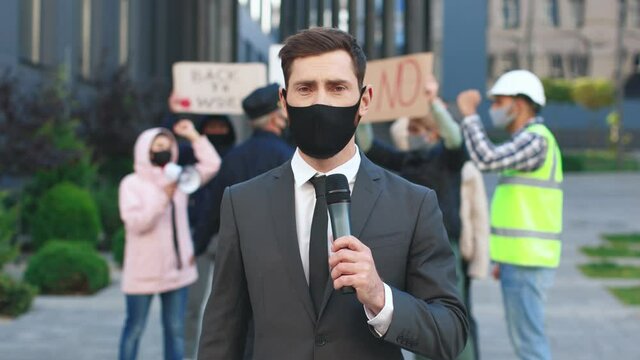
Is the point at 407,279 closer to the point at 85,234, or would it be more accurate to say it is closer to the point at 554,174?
the point at 554,174

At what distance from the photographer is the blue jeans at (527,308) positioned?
6016mm

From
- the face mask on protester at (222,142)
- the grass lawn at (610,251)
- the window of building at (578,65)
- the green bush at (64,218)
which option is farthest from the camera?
the window of building at (578,65)

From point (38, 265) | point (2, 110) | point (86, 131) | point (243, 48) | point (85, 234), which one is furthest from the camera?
point (243, 48)

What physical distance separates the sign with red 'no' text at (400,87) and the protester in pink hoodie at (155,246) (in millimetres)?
1319

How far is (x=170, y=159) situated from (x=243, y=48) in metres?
45.8

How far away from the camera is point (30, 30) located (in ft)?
58.7

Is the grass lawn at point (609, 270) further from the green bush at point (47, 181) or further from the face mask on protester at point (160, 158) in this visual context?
the face mask on protester at point (160, 158)

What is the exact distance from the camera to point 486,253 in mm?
7250

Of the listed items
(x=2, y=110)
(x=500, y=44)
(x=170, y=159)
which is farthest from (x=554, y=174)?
(x=500, y=44)

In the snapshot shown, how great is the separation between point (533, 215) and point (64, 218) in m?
10.1

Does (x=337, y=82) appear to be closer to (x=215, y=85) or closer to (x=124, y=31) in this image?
(x=215, y=85)

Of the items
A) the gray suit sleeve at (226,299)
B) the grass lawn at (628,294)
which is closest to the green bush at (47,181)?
the grass lawn at (628,294)

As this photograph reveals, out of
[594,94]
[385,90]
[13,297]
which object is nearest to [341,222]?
[385,90]

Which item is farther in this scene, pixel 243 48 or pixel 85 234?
pixel 243 48
